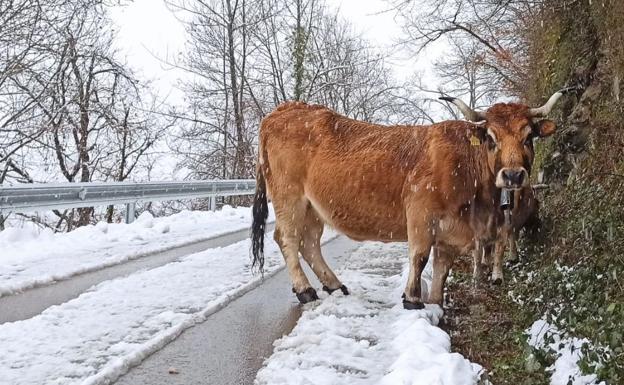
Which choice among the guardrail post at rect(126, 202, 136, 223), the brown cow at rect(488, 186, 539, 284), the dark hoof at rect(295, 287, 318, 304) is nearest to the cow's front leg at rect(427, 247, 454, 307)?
the brown cow at rect(488, 186, 539, 284)

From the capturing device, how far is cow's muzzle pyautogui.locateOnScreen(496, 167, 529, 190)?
4.99 meters

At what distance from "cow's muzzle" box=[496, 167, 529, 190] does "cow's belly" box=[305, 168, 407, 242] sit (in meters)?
1.09

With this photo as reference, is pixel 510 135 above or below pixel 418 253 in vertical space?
above

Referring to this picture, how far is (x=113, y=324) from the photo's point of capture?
5.03 m

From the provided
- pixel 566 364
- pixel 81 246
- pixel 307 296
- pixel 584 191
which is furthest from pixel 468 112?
pixel 81 246

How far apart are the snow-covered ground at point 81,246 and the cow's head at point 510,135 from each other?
5.09 meters

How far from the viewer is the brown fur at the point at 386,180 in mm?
5551

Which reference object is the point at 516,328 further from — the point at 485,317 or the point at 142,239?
the point at 142,239

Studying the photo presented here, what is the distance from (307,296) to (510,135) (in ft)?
8.35

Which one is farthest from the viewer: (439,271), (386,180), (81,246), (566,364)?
(81,246)

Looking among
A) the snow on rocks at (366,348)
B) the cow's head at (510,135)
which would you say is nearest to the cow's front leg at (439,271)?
the snow on rocks at (366,348)

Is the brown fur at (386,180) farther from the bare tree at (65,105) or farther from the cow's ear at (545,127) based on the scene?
the bare tree at (65,105)

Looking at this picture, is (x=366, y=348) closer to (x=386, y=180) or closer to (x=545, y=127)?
(x=386, y=180)

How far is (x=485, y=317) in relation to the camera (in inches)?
211
